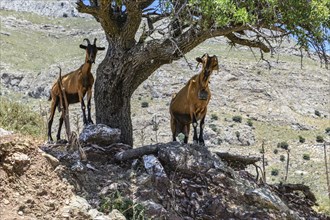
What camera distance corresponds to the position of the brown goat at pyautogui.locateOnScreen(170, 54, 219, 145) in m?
7.24

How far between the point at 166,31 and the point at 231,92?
2627 inches

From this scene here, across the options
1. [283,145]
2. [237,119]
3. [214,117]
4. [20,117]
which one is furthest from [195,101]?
[237,119]

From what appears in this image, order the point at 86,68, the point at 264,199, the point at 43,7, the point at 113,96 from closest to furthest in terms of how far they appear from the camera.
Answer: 1. the point at 264,199
2. the point at 86,68
3. the point at 113,96
4. the point at 43,7

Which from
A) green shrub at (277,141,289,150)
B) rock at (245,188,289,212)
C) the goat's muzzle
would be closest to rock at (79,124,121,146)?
the goat's muzzle

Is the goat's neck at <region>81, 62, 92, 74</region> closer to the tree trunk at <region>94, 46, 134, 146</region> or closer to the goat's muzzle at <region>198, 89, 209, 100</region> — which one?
the tree trunk at <region>94, 46, 134, 146</region>

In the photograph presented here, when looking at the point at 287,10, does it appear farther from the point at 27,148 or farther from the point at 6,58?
the point at 6,58

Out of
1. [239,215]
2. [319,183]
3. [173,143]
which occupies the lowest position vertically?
[319,183]

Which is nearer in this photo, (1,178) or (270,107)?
(1,178)

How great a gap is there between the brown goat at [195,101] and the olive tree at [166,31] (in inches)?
20.5

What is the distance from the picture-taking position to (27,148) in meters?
5.22

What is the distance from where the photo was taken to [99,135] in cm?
729

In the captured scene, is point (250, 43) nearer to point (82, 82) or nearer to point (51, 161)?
point (82, 82)

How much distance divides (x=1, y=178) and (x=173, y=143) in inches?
110

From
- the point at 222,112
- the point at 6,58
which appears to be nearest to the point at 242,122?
the point at 222,112
